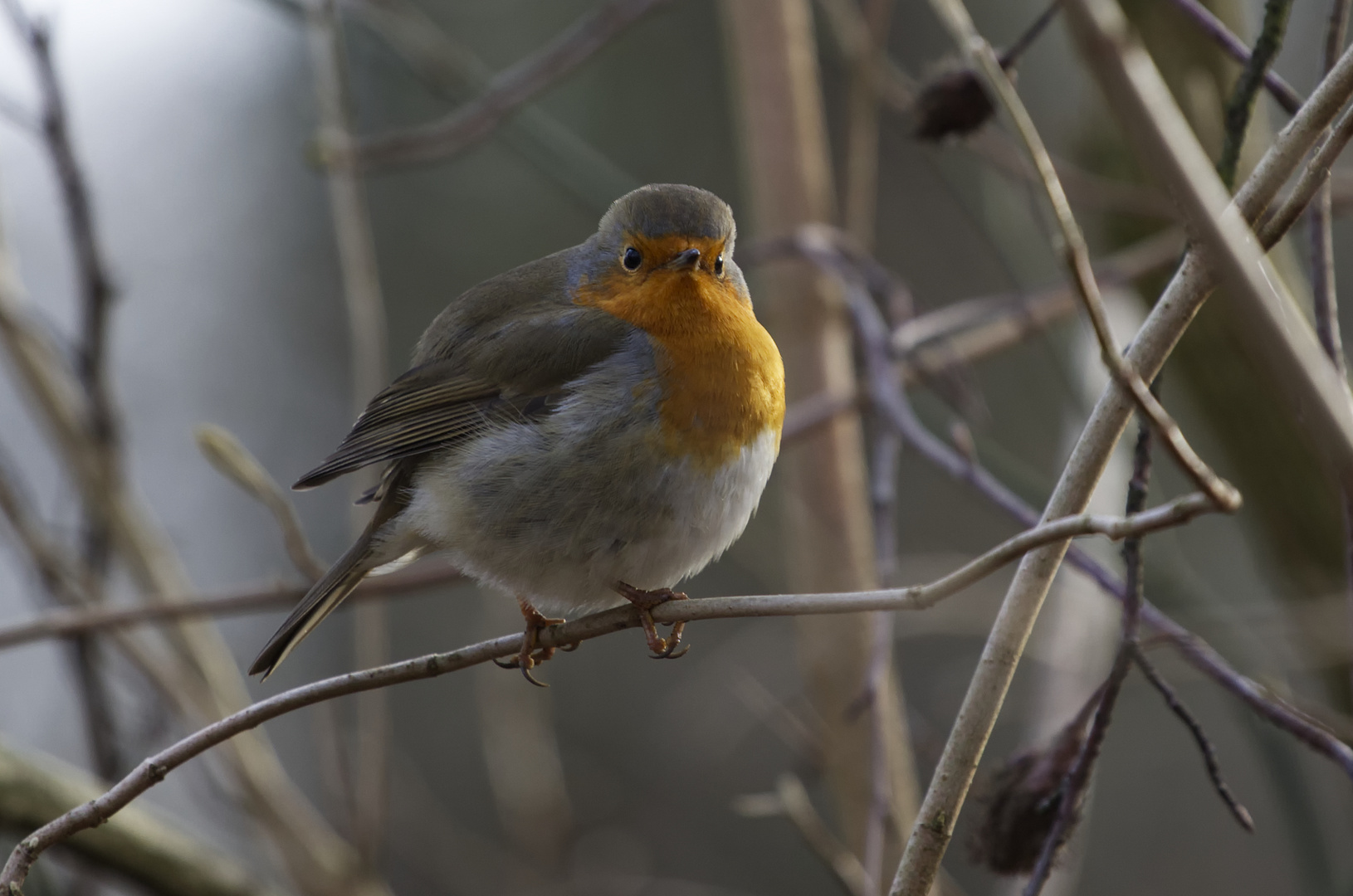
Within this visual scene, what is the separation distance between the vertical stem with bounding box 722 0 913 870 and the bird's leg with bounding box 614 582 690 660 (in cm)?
77

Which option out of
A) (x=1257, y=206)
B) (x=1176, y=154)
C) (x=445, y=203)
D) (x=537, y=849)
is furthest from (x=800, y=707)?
(x=445, y=203)

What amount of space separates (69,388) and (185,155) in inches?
376

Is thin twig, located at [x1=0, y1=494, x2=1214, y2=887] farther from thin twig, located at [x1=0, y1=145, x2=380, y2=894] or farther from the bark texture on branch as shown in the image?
thin twig, located at [x1=0, y1=145, x2=380, y2=894]

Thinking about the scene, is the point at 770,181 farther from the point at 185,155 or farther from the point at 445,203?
the point at 185,155

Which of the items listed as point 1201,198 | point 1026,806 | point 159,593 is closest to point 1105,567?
point 1026,806

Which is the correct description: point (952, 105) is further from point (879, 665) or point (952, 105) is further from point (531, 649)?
point (531, 649)

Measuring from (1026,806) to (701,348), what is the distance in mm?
1142

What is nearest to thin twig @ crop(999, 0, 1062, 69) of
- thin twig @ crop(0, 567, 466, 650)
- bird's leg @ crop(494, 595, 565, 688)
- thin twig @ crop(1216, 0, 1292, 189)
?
thin twig @ crop(1216, 0, 1292, 189)

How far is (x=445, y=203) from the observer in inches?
466

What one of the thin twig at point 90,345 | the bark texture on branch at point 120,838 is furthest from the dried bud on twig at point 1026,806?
the thin twig at point 90,345

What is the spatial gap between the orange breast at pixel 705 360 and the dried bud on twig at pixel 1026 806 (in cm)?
86

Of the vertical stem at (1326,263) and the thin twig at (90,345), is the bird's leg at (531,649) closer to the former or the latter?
the thin twig at (90,345)

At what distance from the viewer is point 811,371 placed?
3.24 m

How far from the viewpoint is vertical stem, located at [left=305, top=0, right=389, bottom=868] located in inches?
105
